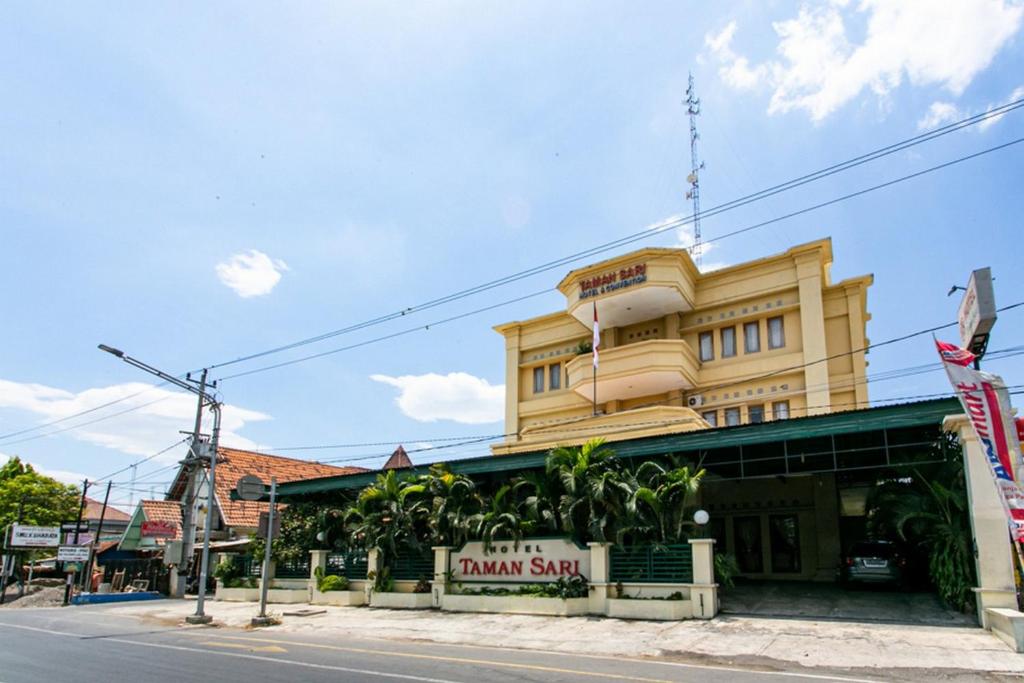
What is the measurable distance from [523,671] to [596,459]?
876cm

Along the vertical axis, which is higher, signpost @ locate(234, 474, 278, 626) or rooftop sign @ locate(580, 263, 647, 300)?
rooftop sign @ locate(580, 263, 647, 300)

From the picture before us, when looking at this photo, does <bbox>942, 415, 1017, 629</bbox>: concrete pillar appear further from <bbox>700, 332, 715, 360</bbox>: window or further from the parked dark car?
<bbox>700, 332, 715, 360</bbox>: window

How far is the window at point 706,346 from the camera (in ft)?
98.1

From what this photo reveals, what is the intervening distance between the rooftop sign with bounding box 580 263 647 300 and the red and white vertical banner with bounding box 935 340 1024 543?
1672cm

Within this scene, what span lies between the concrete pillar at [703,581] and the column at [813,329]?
1153 cm

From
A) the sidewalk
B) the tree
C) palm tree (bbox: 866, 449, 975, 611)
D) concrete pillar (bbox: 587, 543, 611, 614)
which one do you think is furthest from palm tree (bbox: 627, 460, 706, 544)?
the tree

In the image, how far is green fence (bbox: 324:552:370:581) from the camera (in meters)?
22.8

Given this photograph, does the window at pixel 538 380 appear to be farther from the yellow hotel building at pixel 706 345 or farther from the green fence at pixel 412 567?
the green fence at pixel 412 567

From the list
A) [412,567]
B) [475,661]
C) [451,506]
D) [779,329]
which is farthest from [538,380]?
[475,661]

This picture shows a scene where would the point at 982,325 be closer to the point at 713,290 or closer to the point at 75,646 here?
the point at 713,290

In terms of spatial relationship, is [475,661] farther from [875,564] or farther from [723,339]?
[723,339]

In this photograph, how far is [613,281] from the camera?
97.9 feet

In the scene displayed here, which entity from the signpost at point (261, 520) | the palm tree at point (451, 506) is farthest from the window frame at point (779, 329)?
the signpost at point (261, 520)

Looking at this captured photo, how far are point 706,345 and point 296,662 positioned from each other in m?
22.3
